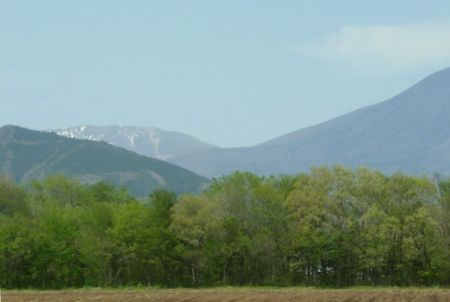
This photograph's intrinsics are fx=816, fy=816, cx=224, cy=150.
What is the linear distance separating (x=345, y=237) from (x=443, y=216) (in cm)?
1173

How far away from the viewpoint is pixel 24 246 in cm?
9731

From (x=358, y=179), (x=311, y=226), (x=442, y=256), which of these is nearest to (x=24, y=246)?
(x=311, y=226)

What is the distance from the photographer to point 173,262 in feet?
319

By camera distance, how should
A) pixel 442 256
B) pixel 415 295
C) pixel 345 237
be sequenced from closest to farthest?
pixel 415 295
pixel 442 256
pixel 345 237

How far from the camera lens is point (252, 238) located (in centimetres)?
9931

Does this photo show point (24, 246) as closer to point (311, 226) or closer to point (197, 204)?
point (197, 204)

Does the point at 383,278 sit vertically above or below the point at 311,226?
below

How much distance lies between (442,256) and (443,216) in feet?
22.9

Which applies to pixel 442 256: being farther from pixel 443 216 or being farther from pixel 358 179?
pixel 358 179

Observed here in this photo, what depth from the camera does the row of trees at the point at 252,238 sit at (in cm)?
9438

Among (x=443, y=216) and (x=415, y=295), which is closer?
(x=415, y=295)

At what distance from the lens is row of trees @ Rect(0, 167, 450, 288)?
9438cm

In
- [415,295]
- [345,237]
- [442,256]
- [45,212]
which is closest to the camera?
[415,295]

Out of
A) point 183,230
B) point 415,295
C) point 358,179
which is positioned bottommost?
point 415,295
